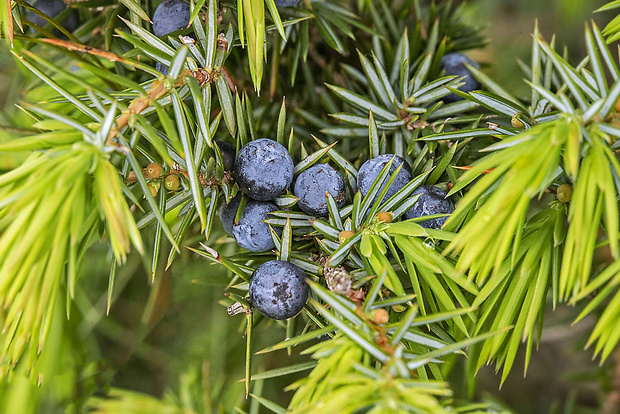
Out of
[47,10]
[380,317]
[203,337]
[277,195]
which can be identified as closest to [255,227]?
[277,195]

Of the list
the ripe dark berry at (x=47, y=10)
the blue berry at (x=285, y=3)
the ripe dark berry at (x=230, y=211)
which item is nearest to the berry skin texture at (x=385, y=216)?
the ripe dark berry at (x=230, y=211)

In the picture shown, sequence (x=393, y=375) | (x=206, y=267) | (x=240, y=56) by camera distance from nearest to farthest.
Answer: (x=393, y=375)
(x=240, y=56)
(x=206, y=267)

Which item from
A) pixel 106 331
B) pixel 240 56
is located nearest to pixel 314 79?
→ pixel 240 56

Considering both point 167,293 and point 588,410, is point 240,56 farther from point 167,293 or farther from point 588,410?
point 588,410

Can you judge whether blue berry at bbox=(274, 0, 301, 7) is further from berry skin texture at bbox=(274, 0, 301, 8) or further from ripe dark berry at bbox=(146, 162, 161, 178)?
A: ripe dark berry at bbox=(146, 162, 161, 178)

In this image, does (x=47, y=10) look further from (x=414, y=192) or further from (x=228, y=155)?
(x=414, y=192)

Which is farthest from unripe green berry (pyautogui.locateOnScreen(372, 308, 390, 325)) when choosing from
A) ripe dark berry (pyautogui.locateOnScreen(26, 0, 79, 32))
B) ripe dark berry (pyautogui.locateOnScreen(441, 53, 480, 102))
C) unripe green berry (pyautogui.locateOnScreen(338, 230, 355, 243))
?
ripe dark berry (pyautogui.locateOnScreen(26, 0, 79, 32))
